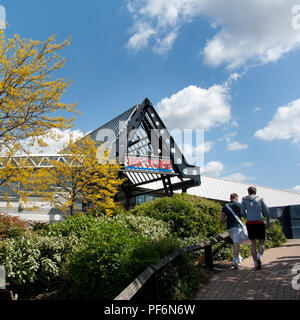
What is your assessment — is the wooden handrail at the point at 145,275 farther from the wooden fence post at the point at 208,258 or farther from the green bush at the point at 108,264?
the wooden fence post at the point at 208,258

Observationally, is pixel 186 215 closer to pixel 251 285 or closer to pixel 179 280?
pixel 251 285

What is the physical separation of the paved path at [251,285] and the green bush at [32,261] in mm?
3195

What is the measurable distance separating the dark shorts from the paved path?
29.0 inches

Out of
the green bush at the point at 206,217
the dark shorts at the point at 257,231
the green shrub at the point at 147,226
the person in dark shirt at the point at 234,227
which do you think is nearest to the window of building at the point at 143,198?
the green bush at the point at 206,217

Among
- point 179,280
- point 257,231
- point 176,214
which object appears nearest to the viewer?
point 179,280

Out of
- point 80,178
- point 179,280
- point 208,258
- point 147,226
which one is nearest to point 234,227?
point 208,258

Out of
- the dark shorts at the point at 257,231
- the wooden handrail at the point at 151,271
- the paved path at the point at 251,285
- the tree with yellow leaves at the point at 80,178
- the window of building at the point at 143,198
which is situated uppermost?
the tree with yellow leaves at the point at 80,178

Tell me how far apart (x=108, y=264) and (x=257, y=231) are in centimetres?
350

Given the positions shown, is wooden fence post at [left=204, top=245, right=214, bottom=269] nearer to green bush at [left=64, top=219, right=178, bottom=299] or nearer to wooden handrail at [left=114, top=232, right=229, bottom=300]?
wooden handrail at [left=114, top=232, right=229, bottom=300]

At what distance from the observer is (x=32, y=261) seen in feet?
20.5

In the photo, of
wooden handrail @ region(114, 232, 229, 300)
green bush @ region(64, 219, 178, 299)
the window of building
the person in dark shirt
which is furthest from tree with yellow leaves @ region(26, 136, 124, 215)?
the window of building

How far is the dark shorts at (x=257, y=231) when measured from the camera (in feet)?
21.4
